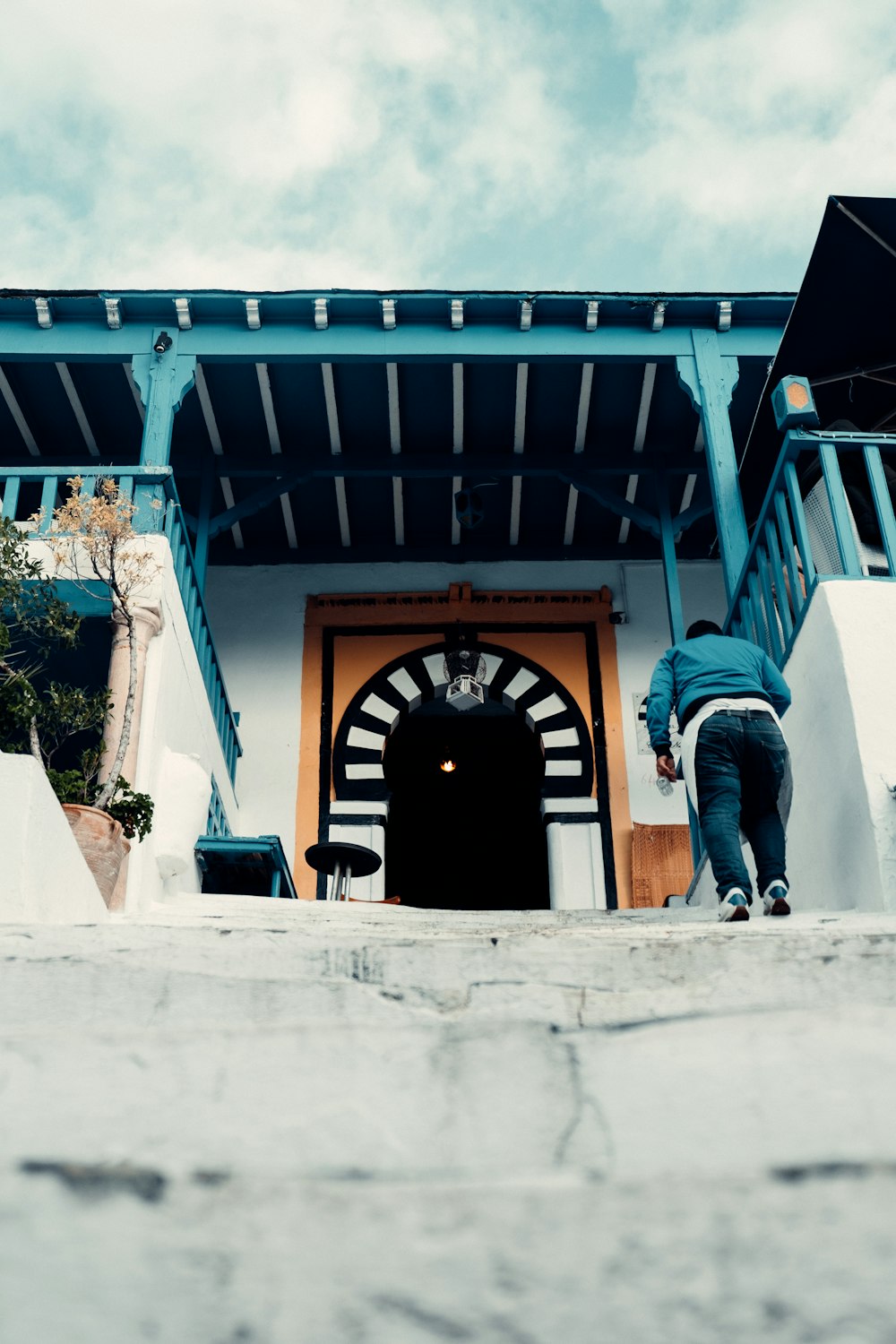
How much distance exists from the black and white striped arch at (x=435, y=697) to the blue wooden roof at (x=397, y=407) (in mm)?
890

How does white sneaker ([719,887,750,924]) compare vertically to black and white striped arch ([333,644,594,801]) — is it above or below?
below

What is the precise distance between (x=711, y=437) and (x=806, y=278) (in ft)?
4.74

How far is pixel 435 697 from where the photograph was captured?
9.57 metres

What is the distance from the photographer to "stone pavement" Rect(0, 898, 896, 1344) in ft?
3.72

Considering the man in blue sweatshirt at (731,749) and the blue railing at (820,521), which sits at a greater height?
the blue railing at (820,521)

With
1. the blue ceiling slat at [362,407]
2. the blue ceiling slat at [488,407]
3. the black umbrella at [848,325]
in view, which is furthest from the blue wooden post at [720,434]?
the blue ceiling slat at [362,407]

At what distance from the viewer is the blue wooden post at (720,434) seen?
21.6 ft

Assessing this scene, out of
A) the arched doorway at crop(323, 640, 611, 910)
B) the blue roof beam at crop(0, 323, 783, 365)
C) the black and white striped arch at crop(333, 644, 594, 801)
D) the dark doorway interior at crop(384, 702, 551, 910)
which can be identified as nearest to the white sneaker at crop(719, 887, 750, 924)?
the blue roof beam at crop(0, 323, 783, 365)

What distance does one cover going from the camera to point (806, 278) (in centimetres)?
→ 586

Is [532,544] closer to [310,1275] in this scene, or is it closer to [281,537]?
[281,537]

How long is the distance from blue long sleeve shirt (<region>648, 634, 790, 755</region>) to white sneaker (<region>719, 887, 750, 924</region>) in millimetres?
658

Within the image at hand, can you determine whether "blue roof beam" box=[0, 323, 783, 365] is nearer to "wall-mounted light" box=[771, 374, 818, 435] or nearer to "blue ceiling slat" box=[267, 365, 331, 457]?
"blue ceiling slat" box=[267, 365, 331, 457]

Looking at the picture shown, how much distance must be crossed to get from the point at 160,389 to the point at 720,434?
10.2 feet

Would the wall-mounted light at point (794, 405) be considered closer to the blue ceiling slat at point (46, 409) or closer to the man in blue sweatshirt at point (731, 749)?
the man in blue sweatshirt at point (731, 749)
